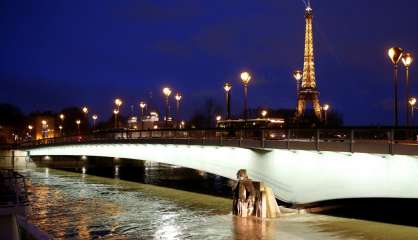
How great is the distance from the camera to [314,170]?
34.3 meters

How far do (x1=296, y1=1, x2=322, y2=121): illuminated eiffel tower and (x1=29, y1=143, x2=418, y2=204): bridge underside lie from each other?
163 ft

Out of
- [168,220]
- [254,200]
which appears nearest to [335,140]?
[254,200]

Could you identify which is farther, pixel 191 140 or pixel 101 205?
pixel 191 140

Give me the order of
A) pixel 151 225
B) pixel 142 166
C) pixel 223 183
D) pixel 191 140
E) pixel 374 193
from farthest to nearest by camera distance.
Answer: pixel 142 166 < pixel 223 183 < pixel 191 140 < pixel 151 225 < pixel 374 193

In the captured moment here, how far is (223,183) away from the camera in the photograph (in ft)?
209

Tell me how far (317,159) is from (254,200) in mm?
4244

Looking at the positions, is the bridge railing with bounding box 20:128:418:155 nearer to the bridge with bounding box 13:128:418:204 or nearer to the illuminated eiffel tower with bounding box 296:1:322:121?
the bridge with bounding box 13:128:418:204

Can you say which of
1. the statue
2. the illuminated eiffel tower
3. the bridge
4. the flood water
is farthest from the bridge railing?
the illuminated eiffel tower

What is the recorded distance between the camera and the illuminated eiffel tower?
93312mm

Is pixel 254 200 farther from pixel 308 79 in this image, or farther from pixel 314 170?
pixel 308 79

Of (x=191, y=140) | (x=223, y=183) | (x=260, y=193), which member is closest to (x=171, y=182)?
(x=223, y=183)

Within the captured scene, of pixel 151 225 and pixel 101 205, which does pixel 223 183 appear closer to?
pixel 101 205

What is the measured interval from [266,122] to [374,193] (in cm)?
3508

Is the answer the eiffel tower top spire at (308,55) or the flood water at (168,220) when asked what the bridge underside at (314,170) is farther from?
the eiffel tower top spire at (308,55)
